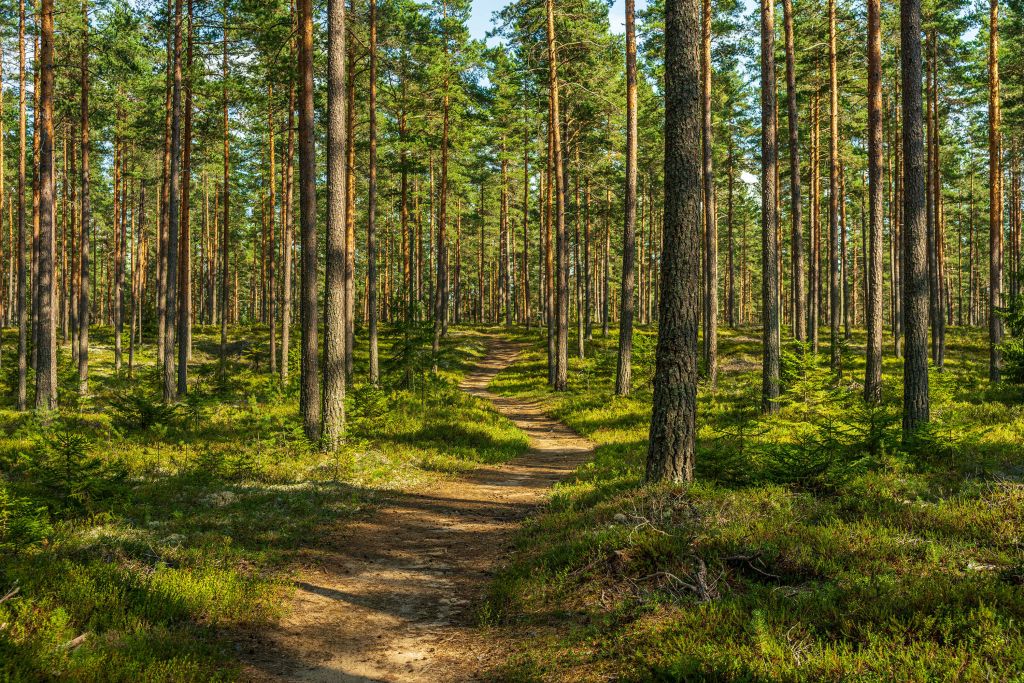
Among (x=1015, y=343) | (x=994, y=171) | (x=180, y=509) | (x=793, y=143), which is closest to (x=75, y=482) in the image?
(x=180, y=509)

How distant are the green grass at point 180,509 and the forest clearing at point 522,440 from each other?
0.16ft

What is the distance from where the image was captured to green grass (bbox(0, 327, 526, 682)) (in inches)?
176

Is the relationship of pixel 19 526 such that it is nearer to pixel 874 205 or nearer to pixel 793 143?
pixel 874 205

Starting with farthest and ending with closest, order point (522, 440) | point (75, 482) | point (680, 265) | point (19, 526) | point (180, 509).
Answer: point (522, 440) → point (180, 509) → point (75, 482) → point (680, 265) → point (19, 526)

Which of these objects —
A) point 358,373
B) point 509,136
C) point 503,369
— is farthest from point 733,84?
point 358,373

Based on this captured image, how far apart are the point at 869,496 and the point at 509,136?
32.0m

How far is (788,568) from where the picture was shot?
5.30 meters

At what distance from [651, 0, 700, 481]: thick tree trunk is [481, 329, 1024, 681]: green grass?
2.23 ft

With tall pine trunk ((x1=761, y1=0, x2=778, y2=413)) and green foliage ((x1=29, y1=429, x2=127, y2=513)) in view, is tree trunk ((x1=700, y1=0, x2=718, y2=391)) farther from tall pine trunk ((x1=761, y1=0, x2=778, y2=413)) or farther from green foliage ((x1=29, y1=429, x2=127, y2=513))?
green foliage ((x1=29, y1=429, x2=127, y2=513))

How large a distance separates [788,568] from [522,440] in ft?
32.7

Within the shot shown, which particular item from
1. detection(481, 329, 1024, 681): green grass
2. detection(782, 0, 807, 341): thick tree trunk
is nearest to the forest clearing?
detection(481, 329, 1024, 681): green grass

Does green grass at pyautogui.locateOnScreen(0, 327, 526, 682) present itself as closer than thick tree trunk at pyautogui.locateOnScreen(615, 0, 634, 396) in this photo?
Yes

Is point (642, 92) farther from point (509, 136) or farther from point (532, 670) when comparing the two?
point (532, 670)

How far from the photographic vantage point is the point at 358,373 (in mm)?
26391
